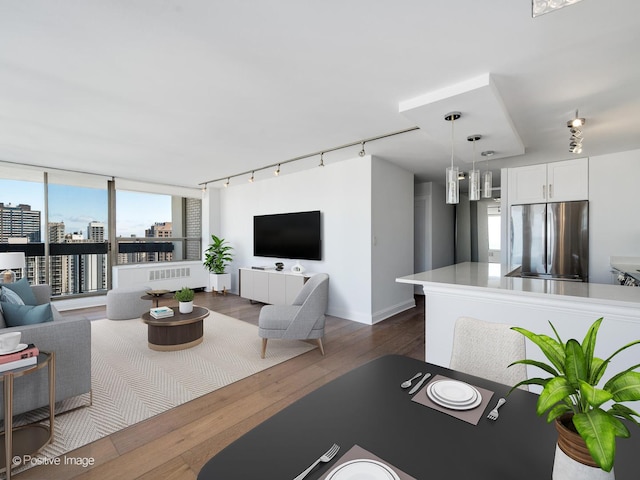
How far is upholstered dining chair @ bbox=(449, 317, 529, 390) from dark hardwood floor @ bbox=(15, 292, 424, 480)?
142 cm

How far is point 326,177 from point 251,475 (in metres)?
4.53

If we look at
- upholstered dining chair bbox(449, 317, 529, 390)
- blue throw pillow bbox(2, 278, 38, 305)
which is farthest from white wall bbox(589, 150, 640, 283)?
blue throw pillow bbox(2, 278, 38, 305)

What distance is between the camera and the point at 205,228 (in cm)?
730

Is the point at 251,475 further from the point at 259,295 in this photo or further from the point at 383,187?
the point at 259,295

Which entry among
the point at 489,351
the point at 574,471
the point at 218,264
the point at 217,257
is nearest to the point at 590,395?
the point at 574,471

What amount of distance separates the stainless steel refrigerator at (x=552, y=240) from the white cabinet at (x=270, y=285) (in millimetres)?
3274

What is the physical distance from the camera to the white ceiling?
1.61m

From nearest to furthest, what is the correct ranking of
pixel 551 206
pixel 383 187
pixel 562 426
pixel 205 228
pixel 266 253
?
pixel 562 426
pixel 551 206
pixel 383 187
pixel 266 253
pixel 205 228

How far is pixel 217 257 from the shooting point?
6.75 metres

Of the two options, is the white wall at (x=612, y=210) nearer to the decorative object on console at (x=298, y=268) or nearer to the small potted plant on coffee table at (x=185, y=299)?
the decorative object on console at (x=298, y=268)

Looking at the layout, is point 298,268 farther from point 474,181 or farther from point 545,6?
point 545,6

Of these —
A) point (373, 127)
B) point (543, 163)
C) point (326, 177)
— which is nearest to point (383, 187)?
point (326, 177)

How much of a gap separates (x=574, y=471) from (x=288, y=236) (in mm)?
5024

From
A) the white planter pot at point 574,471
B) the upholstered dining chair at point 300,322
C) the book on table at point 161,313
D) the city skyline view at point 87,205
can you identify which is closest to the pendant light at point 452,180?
the upholstered dining chair at point 300,322
